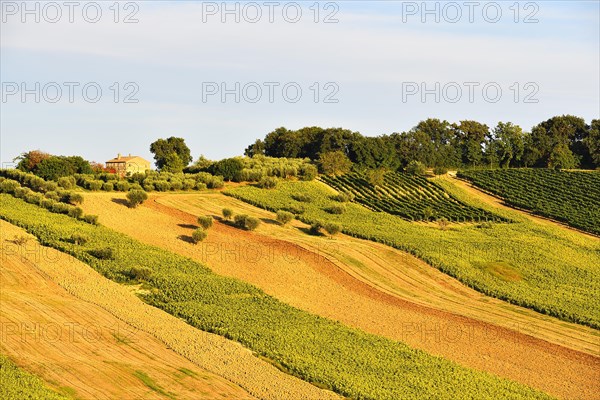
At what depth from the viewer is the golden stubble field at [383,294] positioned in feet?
156

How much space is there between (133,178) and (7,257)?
35229mm

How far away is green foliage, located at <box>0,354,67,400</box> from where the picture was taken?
1246 inches

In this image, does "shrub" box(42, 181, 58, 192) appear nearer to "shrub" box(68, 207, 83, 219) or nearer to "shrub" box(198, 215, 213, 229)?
"shrub" box(68, 207, 83, 219)

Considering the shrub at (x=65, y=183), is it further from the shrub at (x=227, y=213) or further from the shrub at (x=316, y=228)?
the shrub at (x=316, y=228)

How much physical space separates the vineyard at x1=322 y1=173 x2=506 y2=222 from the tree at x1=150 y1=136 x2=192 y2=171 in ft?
100

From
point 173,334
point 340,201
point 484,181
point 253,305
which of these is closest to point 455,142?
point 484,181

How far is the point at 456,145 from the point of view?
141375 millimetres

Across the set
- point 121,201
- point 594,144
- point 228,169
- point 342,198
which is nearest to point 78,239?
point 121,201

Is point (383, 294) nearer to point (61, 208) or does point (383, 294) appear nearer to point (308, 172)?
point (61, 208)

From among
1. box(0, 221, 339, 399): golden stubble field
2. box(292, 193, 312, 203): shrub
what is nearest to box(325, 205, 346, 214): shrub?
box(292, 193, 312, 203): shrub

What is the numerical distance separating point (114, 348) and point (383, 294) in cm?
2440

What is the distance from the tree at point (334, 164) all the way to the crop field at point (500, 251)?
9.54 m

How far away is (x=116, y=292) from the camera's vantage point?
5056 centimetres

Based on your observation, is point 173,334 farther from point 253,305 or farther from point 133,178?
point 133,178
